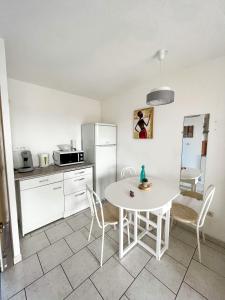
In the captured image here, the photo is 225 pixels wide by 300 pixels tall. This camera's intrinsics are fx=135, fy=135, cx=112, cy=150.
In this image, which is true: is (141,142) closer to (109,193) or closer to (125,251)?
(109,193)

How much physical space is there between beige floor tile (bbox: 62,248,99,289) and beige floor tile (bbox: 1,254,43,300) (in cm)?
28

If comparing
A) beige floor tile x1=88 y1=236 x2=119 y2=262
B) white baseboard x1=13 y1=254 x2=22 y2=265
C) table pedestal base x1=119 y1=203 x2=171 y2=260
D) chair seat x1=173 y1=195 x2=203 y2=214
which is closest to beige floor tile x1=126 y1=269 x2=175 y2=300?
table pedestal base x1=119 y1=203 x2=171 y2=260

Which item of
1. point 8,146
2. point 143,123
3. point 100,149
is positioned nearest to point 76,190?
point 100,149

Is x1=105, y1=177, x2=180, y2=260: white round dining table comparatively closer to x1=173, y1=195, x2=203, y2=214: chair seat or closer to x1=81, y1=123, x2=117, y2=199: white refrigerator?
x1=173, y1=195, x2=203, y2=214: chair seat

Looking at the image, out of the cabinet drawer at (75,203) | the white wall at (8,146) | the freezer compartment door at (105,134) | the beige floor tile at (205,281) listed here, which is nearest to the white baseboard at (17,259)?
the white wall at (8,146)

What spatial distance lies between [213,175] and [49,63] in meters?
2.60

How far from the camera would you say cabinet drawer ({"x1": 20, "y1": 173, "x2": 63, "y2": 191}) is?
183cm

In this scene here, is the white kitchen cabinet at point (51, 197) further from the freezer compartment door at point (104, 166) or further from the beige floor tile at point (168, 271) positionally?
the beige floor tile at point (168, 271)

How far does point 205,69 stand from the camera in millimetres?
1772

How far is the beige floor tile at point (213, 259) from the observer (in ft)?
4.77

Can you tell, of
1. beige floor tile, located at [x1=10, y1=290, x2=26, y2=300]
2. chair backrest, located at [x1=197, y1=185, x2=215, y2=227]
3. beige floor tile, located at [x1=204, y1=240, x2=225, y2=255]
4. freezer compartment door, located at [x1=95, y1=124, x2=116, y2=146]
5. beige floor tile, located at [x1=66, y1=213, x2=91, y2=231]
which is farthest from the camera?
freezer compartment door, located at [x1=95, y1=124, x2=116, y2=146]

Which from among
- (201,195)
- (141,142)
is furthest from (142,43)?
(201,195)

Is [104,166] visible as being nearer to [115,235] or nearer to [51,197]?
[51,197]

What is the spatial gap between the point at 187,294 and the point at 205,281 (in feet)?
0.86
